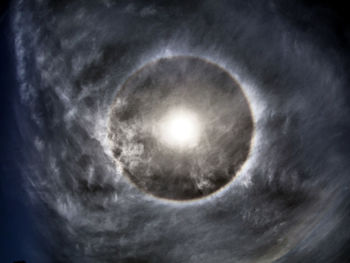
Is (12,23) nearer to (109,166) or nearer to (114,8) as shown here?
(114,8)

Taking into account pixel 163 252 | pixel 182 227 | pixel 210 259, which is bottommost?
pixel 210 259

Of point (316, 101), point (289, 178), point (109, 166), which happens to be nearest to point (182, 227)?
point (109, 166)

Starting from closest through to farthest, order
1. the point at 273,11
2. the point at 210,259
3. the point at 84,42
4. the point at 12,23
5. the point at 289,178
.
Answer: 1. the point at 273,11
2. the point at 12,23
3. the point at 84,42
4. the point at 289,178
5. the point at 210,259

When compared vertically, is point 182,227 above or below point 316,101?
below

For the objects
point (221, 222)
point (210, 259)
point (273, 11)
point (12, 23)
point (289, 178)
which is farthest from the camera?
point (210, 259)

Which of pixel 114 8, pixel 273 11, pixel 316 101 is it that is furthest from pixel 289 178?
pixel 114 8

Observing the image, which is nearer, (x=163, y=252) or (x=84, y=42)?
(x=84, y=42)

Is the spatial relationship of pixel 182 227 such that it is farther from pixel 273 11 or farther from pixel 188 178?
pixel 273 11

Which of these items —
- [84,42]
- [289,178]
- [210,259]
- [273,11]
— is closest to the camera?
[273,11]

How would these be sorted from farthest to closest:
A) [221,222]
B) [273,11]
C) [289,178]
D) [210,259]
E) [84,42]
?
[210,259] → [221,222] → [289,178] → [84,42] → [273,11]
